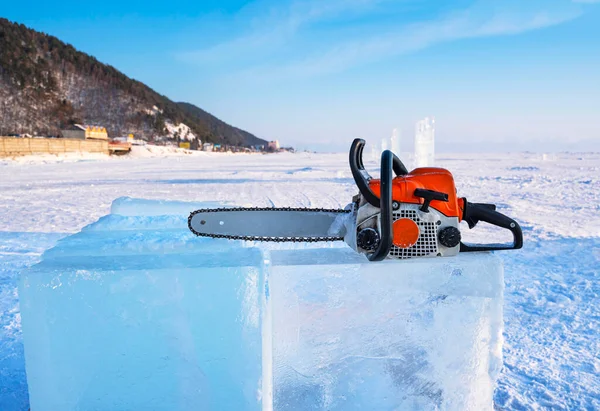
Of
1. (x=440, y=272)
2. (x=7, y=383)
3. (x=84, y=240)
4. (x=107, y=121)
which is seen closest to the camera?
(x=440, y=272)

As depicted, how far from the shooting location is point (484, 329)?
1.68m

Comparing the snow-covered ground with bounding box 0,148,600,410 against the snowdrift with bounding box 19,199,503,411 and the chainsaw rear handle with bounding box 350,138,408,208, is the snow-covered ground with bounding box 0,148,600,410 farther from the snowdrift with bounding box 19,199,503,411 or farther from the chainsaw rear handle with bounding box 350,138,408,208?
the chainsaw rear handle with bounding box 350,138,408,208

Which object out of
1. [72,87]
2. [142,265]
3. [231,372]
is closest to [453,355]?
[231,372]

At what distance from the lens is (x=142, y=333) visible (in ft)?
4.81

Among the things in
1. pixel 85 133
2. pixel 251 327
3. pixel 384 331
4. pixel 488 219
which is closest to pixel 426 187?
pixel 488 219

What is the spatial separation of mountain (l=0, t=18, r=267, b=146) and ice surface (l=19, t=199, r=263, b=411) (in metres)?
78.3

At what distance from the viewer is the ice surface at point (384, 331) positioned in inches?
63.6

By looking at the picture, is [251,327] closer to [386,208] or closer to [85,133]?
[386,208]

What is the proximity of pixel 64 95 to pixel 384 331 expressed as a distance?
313 ft

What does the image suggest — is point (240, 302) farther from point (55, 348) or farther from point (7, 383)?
point (7, 383)

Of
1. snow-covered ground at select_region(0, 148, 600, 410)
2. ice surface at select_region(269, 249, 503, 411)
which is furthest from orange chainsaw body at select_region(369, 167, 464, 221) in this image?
snow-covered ground at select_region(0, 148, 600, 410)

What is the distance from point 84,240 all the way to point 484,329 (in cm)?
173

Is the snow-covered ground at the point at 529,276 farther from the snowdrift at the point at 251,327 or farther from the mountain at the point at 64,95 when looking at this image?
the mountain at the point at 64,95

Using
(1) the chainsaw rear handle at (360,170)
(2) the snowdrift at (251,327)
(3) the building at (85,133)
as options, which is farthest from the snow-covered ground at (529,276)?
(3) the building at (85,133)
